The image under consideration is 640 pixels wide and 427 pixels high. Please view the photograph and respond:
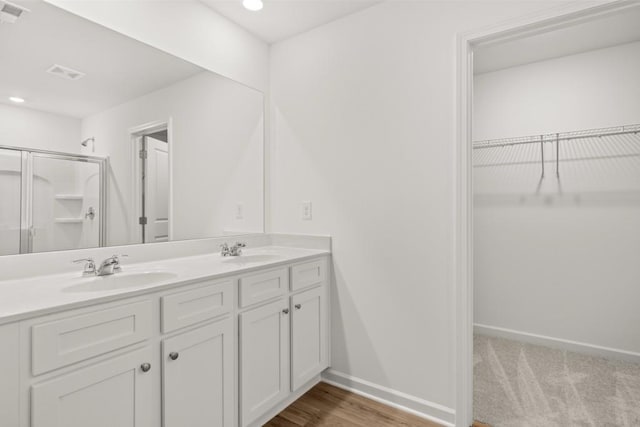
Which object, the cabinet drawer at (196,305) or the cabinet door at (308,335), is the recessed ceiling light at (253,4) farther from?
the cabinet door at (308,335)

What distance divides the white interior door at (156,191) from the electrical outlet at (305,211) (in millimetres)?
875

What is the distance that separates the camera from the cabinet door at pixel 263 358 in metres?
1.59

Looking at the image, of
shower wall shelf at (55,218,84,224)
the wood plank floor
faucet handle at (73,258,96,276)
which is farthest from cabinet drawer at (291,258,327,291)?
shower wall shelf at (55,218,84,224)

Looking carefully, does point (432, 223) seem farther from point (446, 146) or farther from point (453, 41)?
point (453, 41)

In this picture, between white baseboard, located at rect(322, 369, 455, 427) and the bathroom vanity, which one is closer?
the bathroom vanity

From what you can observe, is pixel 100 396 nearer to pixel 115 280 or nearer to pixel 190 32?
pixel 115 280

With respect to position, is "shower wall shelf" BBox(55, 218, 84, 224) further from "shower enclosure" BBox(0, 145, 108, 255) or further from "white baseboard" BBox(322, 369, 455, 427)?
"white baseboard" BBox(322, 369, 455, 427)

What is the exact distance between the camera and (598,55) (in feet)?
8.29

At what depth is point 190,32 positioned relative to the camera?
1969 mm

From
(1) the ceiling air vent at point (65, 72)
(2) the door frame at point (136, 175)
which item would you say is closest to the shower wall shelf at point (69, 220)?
(2) the door frame at point (136, 175)

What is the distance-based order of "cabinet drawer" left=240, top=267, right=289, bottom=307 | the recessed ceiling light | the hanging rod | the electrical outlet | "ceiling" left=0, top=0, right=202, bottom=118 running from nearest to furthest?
"ceiling" left=0, top=0, right=202, bottom=118 < "cabinet drawer" left=240, top=267, right=289, bottom=307 < the recessed ceiling light < the electrical outlet < the hanging rod

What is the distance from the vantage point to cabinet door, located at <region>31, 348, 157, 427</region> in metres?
0.97

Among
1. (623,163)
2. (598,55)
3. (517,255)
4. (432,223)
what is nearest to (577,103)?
(598,55)

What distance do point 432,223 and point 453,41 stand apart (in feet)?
3.22
